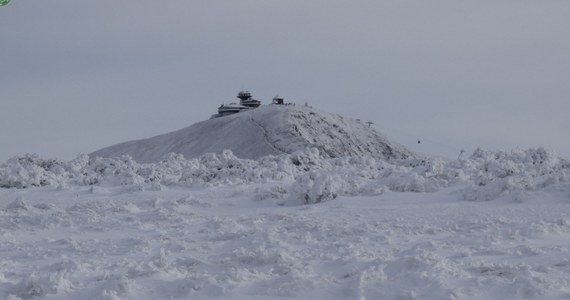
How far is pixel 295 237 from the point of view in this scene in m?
9.38

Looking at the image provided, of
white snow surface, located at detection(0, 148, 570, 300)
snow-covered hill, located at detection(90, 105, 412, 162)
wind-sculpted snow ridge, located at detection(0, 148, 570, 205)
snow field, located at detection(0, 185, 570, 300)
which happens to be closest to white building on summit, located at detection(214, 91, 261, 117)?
snow-covered hill, located at detection(90, 105, 412, 162)

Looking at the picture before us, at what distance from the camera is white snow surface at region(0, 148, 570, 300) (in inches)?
277

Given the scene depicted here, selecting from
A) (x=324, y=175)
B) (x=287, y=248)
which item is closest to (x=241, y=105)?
(x=324, y=175)

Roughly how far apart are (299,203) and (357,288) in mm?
5688

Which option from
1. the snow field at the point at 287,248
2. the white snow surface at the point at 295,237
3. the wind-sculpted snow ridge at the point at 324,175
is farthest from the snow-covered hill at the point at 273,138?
the snow field at the point at 287,248

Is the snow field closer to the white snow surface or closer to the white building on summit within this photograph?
the white snow surface

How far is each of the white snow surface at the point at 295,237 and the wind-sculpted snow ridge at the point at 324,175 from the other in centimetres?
5

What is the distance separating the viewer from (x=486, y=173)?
13922mm

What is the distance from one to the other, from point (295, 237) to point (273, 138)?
31180mm

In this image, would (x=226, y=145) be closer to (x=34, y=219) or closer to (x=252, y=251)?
(x=34, y=219)

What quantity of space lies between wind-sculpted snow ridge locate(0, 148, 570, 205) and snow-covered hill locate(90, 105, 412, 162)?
16.7 metres

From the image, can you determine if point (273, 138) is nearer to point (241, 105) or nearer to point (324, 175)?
point (241, 105)

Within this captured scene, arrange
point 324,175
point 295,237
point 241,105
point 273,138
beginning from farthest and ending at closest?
point 241,105, point 273,138, point 324,175, point 295,237

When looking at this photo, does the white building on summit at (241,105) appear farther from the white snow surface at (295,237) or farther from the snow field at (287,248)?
the snow field at (287,248)
